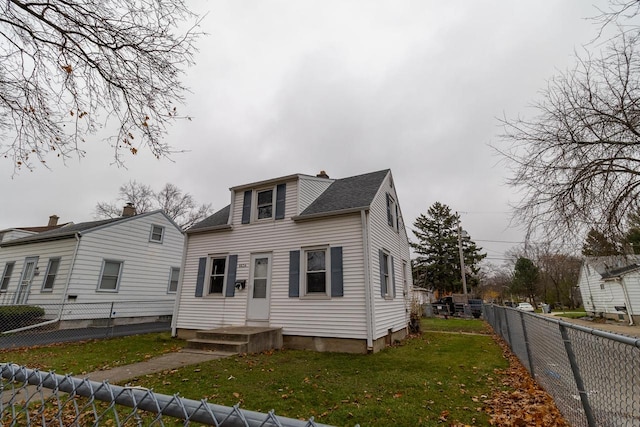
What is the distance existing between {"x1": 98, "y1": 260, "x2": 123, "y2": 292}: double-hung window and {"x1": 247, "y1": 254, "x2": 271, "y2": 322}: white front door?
883cm

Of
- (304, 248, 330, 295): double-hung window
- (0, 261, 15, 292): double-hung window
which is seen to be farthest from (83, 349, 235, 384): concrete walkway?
(0, 261, 15, 292): double-hung window

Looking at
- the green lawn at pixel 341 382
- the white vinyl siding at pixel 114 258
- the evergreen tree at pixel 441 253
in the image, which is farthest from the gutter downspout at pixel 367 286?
the evergreen tree at pixel 441 253

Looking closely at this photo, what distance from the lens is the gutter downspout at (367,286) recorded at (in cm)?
803

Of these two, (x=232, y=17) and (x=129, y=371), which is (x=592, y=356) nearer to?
(x=232, y=17)

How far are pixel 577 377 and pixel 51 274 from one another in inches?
732

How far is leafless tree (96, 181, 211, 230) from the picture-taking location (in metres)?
29.1

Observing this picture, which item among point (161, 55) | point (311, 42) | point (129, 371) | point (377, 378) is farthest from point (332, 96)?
point (129, 371)

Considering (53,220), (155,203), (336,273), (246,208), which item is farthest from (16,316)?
(155,203)

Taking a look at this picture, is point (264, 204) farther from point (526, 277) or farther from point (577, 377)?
point (526, 277)

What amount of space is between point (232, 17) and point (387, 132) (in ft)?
34.1

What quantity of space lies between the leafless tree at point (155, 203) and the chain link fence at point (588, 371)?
29121mm

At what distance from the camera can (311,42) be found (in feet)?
24.4

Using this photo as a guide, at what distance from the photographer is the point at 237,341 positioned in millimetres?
7816

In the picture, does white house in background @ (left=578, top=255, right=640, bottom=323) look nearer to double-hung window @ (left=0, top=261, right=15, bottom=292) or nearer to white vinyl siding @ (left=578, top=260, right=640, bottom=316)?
white vinyl siding @ (left=578, top=260, right=640, bottom=316)
